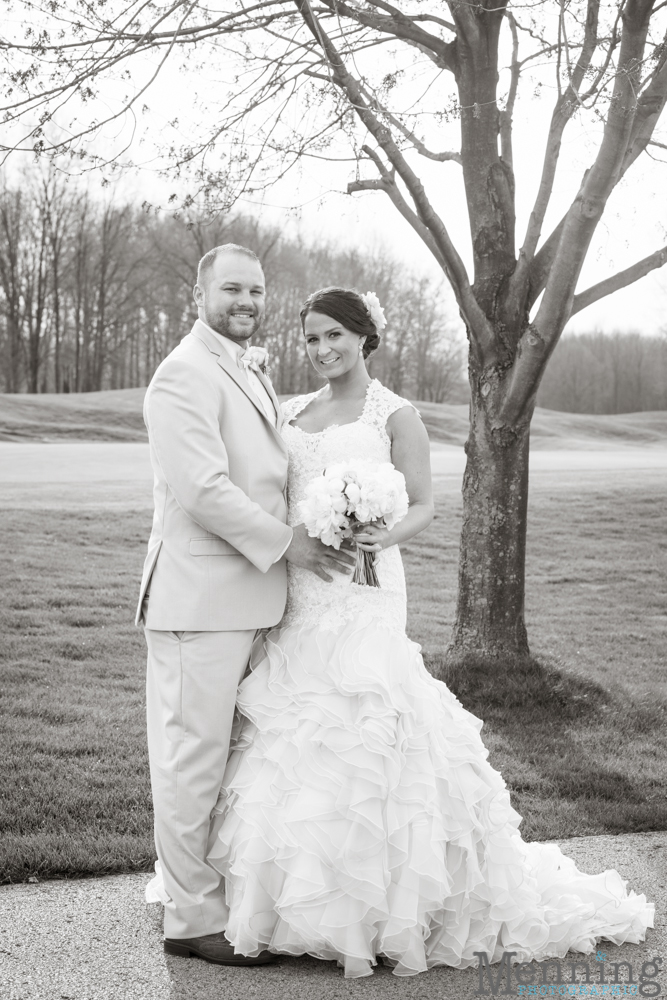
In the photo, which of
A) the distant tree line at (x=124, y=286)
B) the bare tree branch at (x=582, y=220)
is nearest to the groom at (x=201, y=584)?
the bare tree branch at (x=582, y=220)

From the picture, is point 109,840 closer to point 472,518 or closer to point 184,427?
point 184,427

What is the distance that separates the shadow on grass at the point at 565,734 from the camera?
15.5 feet

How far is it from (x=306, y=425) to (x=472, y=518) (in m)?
3.11

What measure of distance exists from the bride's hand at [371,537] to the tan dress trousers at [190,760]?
23.7 inches

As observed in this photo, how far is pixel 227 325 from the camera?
3539 mm

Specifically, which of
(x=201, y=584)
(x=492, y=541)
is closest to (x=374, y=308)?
(x=201, y=584)

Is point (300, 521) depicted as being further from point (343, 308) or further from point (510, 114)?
point (510, 114)

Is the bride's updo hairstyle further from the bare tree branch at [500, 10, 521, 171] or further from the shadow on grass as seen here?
the bare tree branch at [500, 10, 521, 171]

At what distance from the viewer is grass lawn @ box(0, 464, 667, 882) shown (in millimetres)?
4465

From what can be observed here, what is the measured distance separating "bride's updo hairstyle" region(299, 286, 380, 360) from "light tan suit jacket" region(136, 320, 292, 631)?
0.52 metres

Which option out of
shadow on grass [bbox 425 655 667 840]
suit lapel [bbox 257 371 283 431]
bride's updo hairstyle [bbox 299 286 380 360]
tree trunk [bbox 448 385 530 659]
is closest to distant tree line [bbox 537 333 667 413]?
tree trunk [bbox 448 385 530 659]

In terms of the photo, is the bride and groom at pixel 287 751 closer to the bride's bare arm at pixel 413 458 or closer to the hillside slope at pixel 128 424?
the bride's bare arm at pixel 413 458

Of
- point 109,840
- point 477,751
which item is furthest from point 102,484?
point 477,751

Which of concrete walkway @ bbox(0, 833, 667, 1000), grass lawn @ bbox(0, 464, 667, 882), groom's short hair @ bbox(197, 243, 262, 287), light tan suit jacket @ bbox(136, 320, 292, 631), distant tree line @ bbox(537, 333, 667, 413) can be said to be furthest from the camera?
distant tree line @ bbox(537, 333, 667, 413)
